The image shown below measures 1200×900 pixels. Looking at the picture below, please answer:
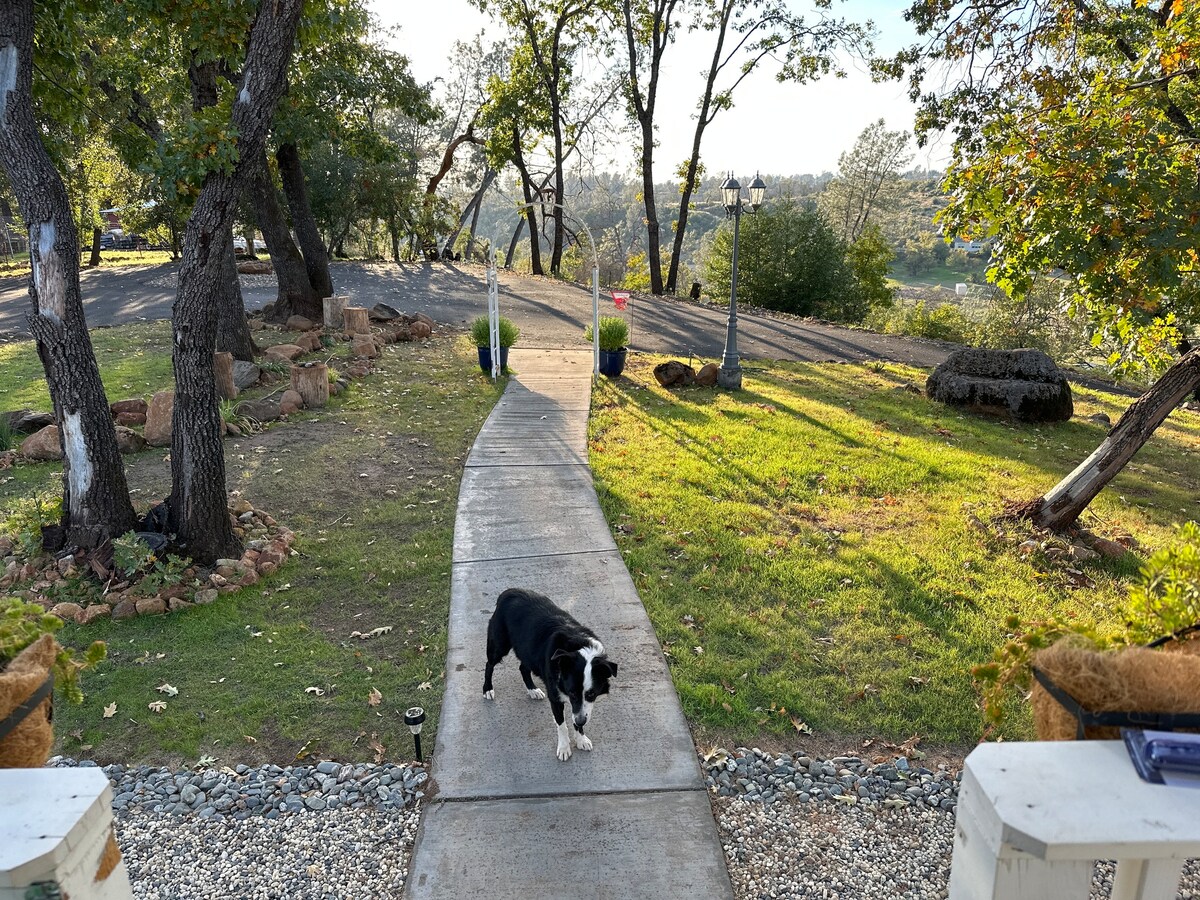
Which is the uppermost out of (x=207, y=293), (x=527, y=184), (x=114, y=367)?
(x=527, y=184)

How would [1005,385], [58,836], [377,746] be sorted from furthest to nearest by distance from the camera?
[1005,385] → [377,746] → [58,836]

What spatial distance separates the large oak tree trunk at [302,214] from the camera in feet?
51.7

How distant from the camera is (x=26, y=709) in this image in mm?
1656

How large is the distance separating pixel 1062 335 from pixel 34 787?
3472cm

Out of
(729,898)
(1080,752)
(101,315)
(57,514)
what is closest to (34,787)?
(1080,752)

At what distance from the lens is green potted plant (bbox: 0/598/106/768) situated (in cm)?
163

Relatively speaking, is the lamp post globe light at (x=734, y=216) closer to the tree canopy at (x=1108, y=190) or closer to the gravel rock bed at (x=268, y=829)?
the tree canopy at (x=1108, y=190)

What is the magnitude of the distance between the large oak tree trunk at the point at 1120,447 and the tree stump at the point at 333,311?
44.6 ft

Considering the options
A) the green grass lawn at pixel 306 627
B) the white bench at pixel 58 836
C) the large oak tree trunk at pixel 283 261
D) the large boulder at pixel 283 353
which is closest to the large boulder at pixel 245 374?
the large boulder at pixel 283 353

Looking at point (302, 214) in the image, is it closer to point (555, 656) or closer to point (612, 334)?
point (612, 334)

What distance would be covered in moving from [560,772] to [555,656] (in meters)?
0.70

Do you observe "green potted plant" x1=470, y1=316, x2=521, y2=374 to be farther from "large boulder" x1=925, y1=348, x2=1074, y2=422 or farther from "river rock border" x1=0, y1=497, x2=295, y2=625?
"large boulder" x1=925, y1=348, x2=1074, y2=422

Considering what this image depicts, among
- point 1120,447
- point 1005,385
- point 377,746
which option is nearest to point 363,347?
point 377,746

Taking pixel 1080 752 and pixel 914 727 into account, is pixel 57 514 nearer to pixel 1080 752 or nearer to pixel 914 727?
pixel 914 727
